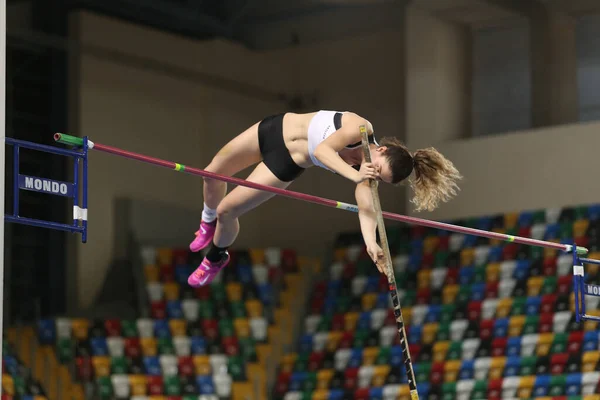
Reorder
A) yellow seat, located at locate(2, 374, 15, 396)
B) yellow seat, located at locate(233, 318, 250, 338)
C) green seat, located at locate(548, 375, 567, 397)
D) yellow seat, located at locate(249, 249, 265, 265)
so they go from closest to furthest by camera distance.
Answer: yellow seat, located at locate(2, 374, 15, 396)
green seat, located at locate(548, 375, 567, 397)
yellow seat, located at locate(233, 318, 250, 338)
yellow seat, located at locate(249, 249, 265, 265)

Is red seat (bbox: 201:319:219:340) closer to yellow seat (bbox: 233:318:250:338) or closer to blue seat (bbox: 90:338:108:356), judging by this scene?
yellow seat (bbox: 233:318:250:338)

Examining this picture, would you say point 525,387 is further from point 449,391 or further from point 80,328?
point 80,328

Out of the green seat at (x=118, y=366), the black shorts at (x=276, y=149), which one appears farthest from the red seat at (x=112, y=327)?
the black shorts at (x=276, y=149)

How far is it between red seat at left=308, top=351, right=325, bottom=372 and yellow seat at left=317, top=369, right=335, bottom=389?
0.12m

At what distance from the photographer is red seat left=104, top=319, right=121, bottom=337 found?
445 inches

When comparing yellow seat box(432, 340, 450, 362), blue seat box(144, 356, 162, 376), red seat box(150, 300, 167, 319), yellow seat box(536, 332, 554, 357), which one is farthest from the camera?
red seat box(150, 300, 167, 319)

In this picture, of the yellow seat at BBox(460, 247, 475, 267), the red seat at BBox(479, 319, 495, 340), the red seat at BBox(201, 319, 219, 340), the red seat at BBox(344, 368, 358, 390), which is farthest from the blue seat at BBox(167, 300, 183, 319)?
the red seat at BBox(479, 319, 495, 340)

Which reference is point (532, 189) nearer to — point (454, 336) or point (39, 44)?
point (454, 336)

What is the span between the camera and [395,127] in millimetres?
12898

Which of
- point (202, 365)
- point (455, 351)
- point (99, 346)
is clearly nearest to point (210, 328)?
point (202, 365)

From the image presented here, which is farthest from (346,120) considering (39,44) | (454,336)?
(39,44)

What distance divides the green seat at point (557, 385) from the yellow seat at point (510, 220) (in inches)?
66.7

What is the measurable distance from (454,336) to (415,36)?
313 centimetres

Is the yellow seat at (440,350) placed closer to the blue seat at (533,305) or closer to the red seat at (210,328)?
the blue seat at (533,305)
